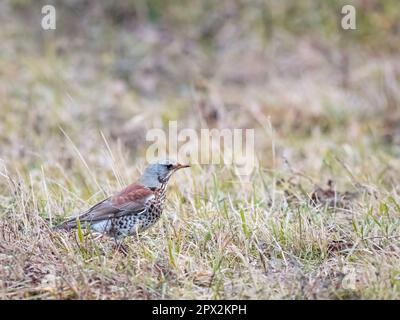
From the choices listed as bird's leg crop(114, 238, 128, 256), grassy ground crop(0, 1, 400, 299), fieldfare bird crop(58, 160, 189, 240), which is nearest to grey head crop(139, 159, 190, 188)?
fieldfare bird crop(58, 160, 189, 240)

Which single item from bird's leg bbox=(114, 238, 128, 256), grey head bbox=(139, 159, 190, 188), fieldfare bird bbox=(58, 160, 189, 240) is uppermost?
grey head bbox=(139, 159, 190, 188)

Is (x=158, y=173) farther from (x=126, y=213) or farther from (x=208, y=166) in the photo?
(x=208, y=166)

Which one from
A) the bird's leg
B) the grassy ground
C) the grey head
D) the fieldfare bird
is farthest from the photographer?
the grey head

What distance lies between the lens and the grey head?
213 inches

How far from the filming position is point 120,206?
5.19 metres

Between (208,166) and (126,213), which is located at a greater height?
(208,166)

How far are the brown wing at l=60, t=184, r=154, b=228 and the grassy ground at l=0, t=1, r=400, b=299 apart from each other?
5.8 inches

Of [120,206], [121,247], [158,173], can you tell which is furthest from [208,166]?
[121,247]

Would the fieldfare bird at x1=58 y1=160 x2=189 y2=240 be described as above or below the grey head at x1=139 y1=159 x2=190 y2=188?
below

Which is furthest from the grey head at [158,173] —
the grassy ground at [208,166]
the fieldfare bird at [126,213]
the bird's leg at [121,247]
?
the bird's leg at [121,247]

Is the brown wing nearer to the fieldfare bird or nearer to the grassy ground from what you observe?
the fieldfare bird

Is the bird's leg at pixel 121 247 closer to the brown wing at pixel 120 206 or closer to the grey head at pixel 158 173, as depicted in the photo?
the brown wing at pixel 120 206

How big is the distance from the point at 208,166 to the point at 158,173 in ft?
5.20

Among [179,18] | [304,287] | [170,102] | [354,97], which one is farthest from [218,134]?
[304,287]
